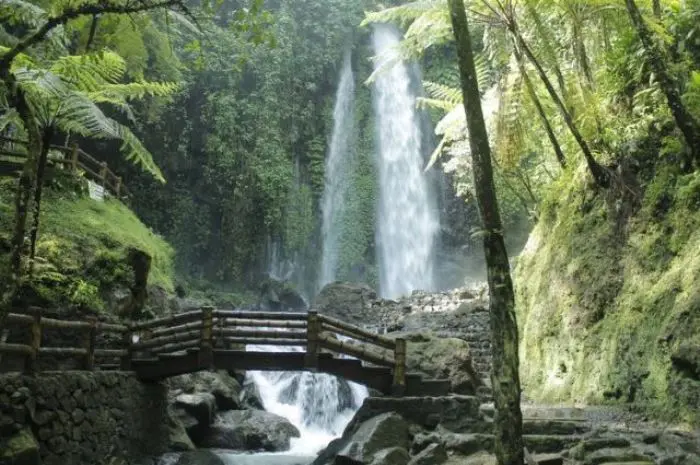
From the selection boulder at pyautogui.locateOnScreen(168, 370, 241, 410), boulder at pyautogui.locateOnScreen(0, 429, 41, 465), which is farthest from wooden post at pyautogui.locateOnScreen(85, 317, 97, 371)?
boulder at pyautogui.locateOnScreen(168, 370, 241, 410)

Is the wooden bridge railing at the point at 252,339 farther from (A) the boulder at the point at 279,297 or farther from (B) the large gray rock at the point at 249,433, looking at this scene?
(A) the boulder at the point at 279,297

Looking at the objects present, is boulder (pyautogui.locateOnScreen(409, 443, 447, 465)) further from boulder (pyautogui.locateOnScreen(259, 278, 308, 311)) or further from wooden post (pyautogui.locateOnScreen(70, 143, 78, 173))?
boulder (pyautogui.locateOnScreen(259, 278, 308, 311))

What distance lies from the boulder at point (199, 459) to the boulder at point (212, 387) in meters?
2.88

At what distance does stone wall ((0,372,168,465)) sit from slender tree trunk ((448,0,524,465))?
472 centimetres

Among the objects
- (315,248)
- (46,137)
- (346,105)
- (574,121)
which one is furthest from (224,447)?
(346,105)

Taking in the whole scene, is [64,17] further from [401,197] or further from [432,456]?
[401,197]

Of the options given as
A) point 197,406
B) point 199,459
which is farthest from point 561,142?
point 199,459

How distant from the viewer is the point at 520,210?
85.8ft

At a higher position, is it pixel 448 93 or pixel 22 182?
pixel 448 93

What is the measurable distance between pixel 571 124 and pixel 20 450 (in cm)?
809

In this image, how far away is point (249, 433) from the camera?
11938 millimetres

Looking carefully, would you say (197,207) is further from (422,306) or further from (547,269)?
(547,269)

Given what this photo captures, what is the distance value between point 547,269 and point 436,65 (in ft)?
68.3

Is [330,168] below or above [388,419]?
above
